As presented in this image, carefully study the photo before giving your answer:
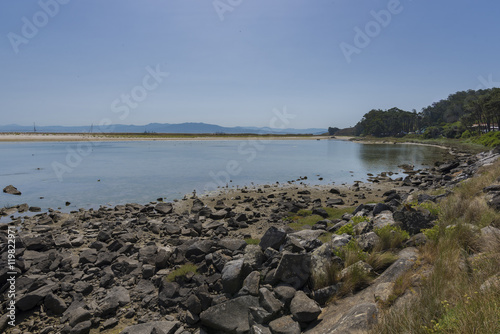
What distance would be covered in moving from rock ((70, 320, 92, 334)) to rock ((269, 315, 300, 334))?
471 cm

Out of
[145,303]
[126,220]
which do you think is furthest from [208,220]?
[145,303]

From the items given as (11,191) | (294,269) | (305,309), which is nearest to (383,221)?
(294,269)

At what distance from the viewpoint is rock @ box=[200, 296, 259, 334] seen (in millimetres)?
6137

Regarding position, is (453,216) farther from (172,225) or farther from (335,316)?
(172,225)

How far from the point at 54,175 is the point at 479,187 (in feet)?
133

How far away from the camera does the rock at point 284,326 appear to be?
5.41 meters

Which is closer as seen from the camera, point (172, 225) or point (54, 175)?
point (172, 225)

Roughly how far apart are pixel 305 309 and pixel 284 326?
559mm

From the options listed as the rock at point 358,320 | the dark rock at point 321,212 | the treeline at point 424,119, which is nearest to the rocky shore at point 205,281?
the rock at point 358,320

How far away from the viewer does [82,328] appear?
6750mm

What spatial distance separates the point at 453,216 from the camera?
815 centimetres

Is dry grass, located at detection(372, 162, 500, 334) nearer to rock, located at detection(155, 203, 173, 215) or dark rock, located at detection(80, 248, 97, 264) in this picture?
dark rock, located at detection(80, 248, 97, 264)

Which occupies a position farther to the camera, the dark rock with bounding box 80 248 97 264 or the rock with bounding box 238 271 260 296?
the dark rock with bounding box 80 248 97 264

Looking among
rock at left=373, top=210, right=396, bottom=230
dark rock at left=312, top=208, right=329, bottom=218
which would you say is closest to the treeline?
dark rock at left=312, top=208, right=329, bottom=218
